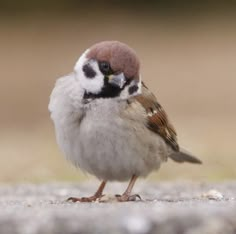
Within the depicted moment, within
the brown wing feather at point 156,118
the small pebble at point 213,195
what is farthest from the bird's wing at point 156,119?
the small pebble at point 213,195

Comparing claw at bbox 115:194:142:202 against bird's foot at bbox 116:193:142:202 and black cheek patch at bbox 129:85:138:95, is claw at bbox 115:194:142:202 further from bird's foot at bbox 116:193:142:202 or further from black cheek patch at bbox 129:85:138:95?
black cheek patch at bbox 129:85:138:95

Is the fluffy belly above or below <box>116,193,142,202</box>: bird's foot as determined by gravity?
above

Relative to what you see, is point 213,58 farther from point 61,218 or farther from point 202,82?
point 61,218

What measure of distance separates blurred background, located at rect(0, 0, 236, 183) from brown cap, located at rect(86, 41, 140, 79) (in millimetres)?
2572

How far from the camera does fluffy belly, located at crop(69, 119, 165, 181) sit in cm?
494

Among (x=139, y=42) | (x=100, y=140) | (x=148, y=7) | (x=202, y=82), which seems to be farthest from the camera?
(x=148, y=7)

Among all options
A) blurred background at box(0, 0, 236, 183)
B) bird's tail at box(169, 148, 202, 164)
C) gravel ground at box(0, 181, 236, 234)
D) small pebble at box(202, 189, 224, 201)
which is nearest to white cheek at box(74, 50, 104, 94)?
small pebble at box(202, 189, 224, 201)

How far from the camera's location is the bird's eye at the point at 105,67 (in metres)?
4.93

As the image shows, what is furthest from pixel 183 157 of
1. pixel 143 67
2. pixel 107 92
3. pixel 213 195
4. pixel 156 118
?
pixel 143 67

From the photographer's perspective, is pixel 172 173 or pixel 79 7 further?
pixel 79 7

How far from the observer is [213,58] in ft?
54.2

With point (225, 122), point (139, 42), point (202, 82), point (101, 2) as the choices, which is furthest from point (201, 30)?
point (225, 122)

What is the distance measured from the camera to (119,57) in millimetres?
4910

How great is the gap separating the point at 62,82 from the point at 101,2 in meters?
14.7
